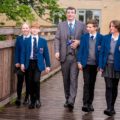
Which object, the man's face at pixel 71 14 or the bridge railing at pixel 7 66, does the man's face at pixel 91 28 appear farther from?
the bridge railing at pixel 7 66

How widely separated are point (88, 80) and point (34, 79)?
97 cm

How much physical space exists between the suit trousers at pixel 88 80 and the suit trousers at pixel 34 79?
33.2 inches

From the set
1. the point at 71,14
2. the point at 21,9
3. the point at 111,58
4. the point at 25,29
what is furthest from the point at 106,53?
the point at 21,9

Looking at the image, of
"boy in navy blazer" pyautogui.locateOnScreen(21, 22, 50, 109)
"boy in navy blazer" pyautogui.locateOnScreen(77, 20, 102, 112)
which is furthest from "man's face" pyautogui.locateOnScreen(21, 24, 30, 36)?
"boy in navy blazer" pyautogui.locateOnScreen(77, 20, 102, 112)

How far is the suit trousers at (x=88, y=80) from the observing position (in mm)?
9164

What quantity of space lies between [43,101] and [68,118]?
6.03 feet

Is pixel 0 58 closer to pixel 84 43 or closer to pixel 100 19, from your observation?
pixel 84 43

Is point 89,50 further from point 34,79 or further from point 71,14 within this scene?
point 34,79

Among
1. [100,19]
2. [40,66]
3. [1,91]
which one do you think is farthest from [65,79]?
[100,19]

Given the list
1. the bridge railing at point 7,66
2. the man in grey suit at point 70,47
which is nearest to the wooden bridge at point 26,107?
the bridge railing at point 7,66

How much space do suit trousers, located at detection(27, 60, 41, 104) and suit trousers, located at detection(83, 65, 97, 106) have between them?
84 centimetres

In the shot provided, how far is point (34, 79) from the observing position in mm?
9344

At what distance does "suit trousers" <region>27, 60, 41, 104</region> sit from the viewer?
932 centimetres

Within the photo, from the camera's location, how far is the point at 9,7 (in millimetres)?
10852
